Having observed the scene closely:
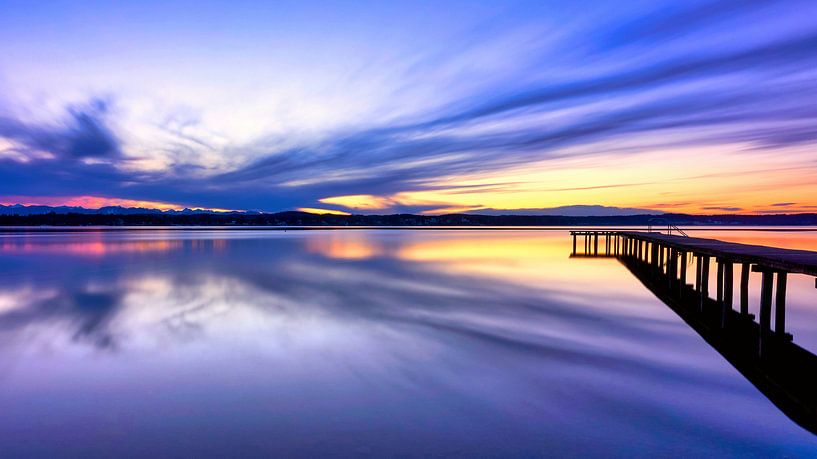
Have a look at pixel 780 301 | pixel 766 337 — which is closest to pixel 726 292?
pixel 780 301

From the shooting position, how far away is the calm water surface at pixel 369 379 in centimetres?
502

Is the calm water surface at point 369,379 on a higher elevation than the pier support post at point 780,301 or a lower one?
lower

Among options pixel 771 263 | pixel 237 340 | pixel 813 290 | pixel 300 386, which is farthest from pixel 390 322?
pixel 813 290

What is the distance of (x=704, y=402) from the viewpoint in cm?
620

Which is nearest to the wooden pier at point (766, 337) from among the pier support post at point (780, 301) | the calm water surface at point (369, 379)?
the pier support post at point (780, 301)

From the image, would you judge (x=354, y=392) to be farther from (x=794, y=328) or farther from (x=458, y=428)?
(x=794, y=328)

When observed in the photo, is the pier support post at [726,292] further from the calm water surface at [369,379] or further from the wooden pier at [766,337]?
the calm water surface at [369,379]

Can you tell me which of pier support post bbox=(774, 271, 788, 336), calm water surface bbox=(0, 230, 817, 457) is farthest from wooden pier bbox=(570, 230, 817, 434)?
calm water surface bbox=(0, 230, 817, 457)

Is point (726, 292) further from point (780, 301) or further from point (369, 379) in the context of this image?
point (369, 379)

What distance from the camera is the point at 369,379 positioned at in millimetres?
7055

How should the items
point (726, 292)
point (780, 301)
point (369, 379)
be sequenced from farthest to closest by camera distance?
1. point (726, 292)
2. point (780, 301)
3. point (369, 379)

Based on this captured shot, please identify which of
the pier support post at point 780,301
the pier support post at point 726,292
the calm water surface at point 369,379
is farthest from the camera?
the pier support post at point 726,292

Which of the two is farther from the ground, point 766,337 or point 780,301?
point 780,301

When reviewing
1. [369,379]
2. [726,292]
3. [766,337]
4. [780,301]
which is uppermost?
[780,301]
